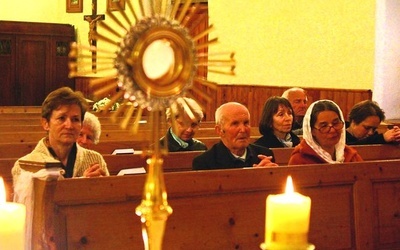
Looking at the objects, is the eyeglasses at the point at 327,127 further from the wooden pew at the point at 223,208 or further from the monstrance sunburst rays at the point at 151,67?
the monstrance sunburst rays at the point at 151,67

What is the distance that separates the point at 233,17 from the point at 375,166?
957 cm

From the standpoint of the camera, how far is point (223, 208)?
Result: 11.7 feet

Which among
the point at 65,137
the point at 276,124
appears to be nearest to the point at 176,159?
the point at 276,124

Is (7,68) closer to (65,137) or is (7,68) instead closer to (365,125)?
(365,125)

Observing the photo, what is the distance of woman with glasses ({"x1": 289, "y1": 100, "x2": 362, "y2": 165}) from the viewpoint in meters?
4.91

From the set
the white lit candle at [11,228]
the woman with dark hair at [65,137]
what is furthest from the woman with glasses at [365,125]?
the white lit candle at [11,228]

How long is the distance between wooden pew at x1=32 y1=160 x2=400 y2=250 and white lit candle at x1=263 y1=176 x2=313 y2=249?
71.8 inches

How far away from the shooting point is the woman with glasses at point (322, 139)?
4914 mm

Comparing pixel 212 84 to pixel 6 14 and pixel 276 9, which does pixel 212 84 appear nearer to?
pixel 276 9

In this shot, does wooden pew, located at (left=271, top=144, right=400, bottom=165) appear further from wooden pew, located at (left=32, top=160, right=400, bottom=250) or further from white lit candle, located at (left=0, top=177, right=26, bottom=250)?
white lit candle, located at (left=0, top=177, right=26, bottom=250)

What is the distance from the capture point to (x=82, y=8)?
701 inches

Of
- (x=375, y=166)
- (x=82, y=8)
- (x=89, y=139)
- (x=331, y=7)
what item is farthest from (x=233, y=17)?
(x=375, y=166)

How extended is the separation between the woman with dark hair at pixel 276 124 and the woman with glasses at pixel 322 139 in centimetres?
A: 148

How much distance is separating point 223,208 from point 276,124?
10.4 feet
